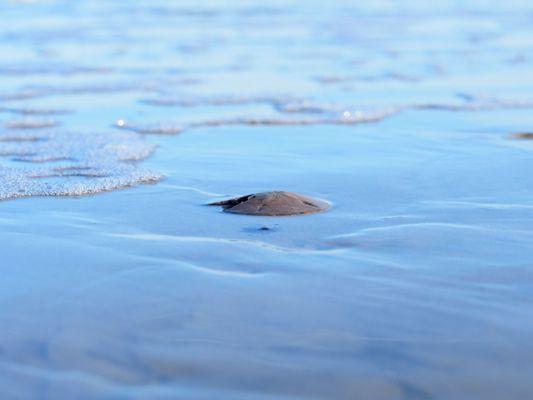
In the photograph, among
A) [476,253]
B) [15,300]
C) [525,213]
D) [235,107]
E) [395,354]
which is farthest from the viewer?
[235,107]

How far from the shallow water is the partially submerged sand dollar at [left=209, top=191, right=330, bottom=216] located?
92 mm

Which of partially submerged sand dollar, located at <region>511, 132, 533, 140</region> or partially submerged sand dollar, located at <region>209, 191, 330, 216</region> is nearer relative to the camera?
partially submerged sand dollar, located at <region>209, 191, 330, 216</region>

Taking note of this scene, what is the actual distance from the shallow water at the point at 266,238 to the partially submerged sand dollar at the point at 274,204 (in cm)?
9

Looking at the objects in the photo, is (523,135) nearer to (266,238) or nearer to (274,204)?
(274,204)

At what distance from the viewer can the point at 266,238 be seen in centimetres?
348

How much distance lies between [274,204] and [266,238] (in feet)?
1.45

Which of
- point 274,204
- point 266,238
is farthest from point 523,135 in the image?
point 266,238

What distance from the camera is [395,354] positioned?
2.39m

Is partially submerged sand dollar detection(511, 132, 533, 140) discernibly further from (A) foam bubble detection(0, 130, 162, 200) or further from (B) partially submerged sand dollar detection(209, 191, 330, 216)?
(A) foam bubble detection(0, 130, 162, 200)

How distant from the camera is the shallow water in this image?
2.33m

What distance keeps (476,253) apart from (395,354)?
0.98 m

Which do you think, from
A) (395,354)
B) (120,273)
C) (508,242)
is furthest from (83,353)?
(508,242)

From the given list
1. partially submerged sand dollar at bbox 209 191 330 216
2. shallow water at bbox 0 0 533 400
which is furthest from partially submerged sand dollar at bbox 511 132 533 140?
partially submerged sand dollar at bbox 209 191 330 216

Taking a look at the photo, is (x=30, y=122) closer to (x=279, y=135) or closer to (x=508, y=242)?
(x=279, y=135)
